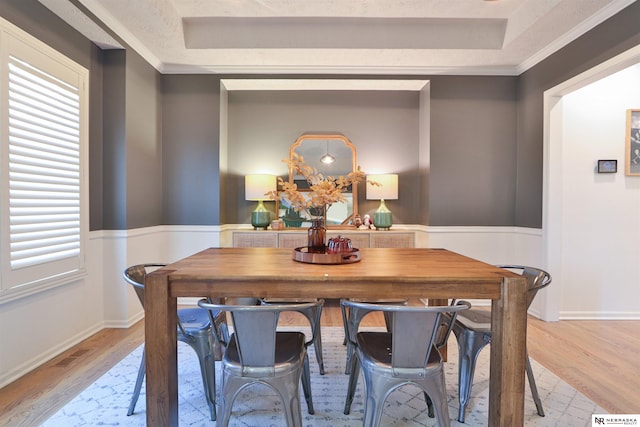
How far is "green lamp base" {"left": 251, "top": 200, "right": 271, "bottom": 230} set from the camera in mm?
3752

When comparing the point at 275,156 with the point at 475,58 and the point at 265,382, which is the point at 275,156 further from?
the point at 265,382

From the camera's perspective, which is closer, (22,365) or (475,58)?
(22,365)

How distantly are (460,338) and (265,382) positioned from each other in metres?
1.10

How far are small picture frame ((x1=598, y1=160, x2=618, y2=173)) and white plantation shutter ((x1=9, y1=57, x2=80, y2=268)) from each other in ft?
15.9

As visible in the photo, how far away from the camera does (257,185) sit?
3.82m

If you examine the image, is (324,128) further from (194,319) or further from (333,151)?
(194,319)

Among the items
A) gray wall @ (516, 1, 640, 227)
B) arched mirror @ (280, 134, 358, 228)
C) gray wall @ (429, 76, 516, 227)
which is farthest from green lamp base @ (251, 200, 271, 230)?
gray wall @ (516, 1, 640, 227)

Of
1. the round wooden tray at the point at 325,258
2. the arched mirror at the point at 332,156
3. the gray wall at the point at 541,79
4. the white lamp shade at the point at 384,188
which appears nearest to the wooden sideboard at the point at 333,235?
the arched mirror at the point at 332,156

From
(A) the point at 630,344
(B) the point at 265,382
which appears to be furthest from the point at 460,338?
(A) the point at 630,344

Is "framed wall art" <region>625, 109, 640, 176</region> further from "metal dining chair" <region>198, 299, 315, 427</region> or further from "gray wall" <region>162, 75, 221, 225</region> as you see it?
"gray wall" <region>162, 75, 221, 225</region>

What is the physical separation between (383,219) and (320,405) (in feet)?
7.42

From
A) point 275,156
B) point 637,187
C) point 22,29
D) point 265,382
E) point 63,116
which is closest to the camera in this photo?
point 265,382

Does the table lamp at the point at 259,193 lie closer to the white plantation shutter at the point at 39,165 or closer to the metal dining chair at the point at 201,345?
the white plantation shutter at the point at 39,165

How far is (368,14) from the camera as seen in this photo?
291cm
